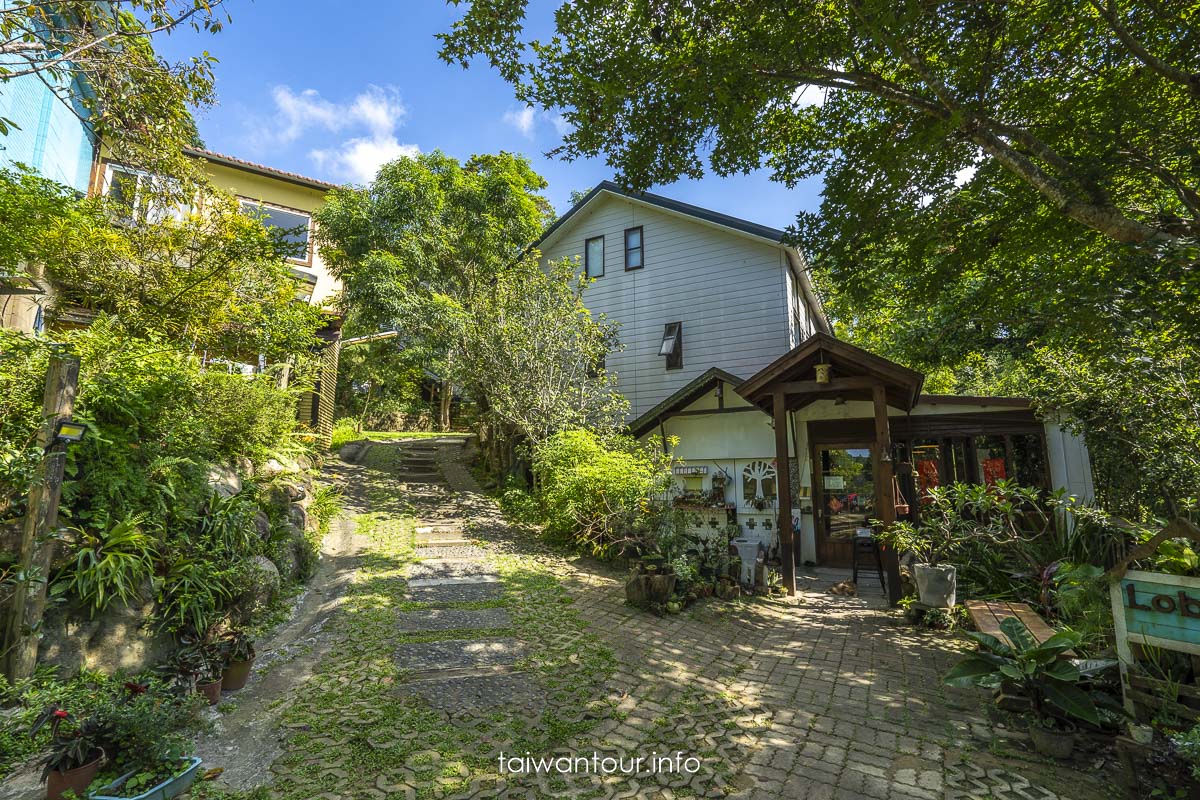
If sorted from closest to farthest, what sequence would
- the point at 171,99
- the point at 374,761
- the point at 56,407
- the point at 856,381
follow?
the point at 374,761
the point at 56,407
the point at 171,99
the point at 856,381

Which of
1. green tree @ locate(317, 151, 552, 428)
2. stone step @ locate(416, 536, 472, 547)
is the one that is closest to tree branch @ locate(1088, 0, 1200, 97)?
stone step @ locate(416, 536, 472, 547)

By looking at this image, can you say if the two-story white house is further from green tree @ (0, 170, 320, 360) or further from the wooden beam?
green tree @ (0, 170, 320, 360)

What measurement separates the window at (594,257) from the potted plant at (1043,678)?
1189 cm

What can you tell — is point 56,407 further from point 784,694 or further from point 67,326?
point 784,694

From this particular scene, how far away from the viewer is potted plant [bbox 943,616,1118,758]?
3.50 meters

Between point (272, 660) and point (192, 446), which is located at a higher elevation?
point (192, 446)

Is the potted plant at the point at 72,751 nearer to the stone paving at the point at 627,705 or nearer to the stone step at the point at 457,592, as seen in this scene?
the stone paving at the point at 627,705

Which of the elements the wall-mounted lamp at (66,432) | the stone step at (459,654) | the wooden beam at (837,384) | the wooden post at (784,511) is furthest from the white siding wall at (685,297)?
the wall-mounted lamp at (66,432)

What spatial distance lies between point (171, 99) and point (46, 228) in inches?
96.2

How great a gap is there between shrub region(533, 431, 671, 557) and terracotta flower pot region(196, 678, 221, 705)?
5.22 meters

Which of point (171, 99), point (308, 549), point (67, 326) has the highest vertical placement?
point (171, 99)

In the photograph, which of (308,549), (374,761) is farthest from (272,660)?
(308,549)

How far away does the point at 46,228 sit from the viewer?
222 inches

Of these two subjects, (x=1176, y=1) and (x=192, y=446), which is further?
(x=192, y=446)
